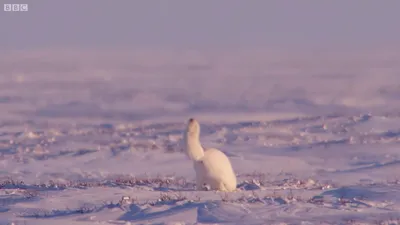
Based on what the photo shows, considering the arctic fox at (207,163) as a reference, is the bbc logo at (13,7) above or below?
above

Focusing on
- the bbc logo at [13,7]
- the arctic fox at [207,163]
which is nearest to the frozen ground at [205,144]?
the arctic fox at [207,163]

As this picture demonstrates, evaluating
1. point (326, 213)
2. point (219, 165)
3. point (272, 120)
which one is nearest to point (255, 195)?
point (219, 165)

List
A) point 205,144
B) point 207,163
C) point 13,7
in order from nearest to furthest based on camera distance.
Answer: point 207,163, point 205,144, point 13,7

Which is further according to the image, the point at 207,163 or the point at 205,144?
the point at 205,144

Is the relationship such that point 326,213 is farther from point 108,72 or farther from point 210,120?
point 108,72

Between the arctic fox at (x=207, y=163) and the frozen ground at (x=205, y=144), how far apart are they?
0.32 metres

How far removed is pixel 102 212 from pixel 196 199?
1.06 metres

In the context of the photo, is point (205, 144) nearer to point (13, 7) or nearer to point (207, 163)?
point (207, 163)

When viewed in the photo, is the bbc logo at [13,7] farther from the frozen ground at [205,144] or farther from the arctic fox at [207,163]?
the arctic fox at [207,163]

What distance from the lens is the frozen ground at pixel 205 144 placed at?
345 inches

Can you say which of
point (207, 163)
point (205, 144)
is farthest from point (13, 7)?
point (207, 163)

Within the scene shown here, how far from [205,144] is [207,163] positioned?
8.99m

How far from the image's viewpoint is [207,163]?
1031 cm

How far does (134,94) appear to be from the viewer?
37.9 meters
